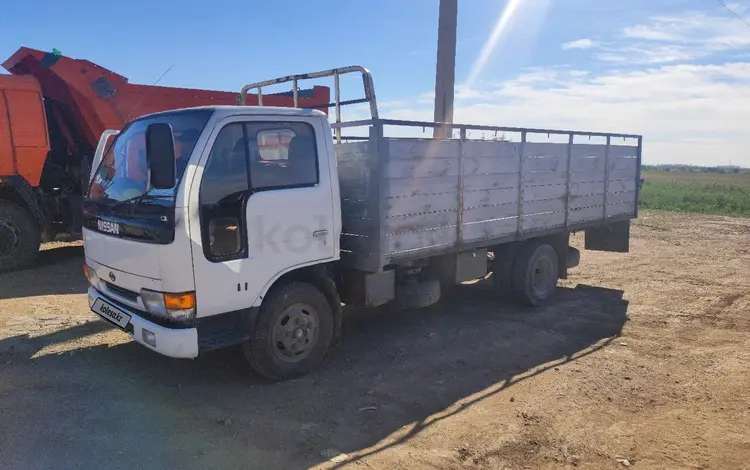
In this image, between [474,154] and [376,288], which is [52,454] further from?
[474,154]

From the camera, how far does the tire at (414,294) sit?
5699mm

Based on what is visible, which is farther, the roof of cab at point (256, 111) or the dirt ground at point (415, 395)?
the roof of cab at point (256, 111)

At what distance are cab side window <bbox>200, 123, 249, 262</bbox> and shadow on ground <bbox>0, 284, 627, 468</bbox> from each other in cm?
126

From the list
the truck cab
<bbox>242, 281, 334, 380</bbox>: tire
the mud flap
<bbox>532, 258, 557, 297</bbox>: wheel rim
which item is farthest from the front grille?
the mud flap

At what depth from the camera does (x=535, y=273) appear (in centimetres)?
732

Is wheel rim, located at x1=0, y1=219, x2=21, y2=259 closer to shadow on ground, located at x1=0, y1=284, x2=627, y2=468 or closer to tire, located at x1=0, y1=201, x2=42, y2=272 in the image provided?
tire, located at x1=0, y1=201, x2=42, y2=272

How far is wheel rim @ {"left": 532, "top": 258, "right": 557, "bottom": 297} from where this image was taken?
24.2 ft

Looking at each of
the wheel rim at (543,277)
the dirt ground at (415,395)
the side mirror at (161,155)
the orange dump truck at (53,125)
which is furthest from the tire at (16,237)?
the wheel rim at (543,277)

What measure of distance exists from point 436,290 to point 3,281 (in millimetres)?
6467

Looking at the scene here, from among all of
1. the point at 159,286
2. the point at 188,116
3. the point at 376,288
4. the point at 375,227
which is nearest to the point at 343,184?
the point at 375,227

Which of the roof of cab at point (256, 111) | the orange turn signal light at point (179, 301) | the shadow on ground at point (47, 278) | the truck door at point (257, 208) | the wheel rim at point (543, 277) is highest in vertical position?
the roof of cab at point (256, 111)

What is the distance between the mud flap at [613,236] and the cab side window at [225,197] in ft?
20.9

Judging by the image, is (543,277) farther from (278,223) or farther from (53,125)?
(53,125)

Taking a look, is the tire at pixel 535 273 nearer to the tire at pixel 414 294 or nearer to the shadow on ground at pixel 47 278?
the tire at pixel 414 294
